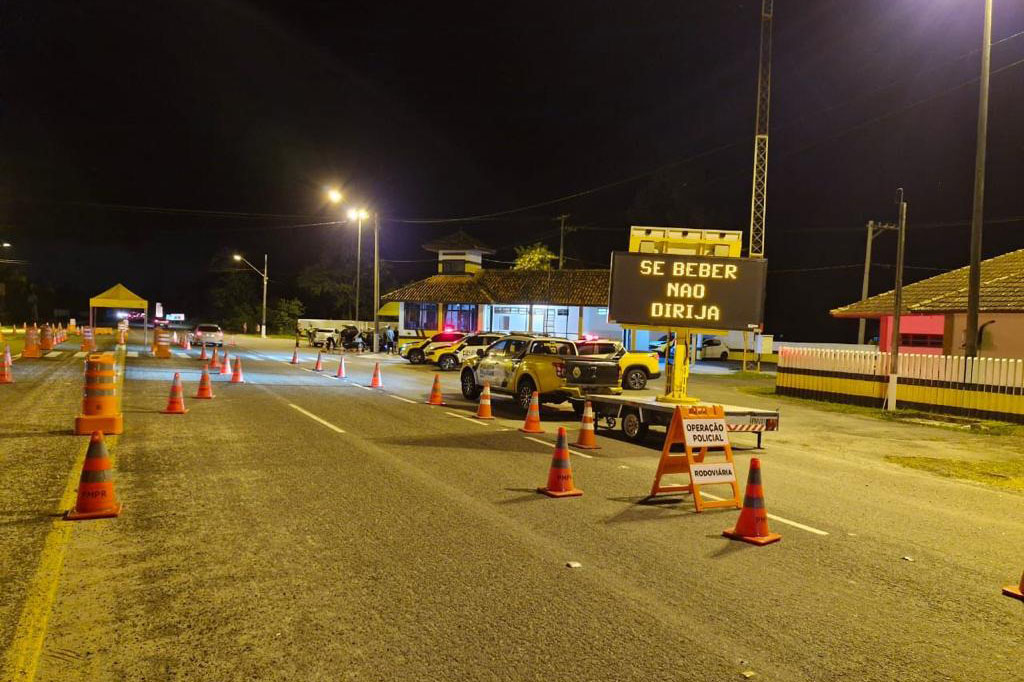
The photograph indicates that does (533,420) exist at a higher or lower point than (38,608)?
higher

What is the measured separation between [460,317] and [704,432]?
42.8 meters

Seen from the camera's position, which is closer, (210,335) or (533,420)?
(533,420)

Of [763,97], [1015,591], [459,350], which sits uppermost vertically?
[763,97]

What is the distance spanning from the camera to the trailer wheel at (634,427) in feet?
40.2

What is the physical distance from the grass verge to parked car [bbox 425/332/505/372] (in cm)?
1704

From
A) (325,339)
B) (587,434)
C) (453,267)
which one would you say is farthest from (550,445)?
(453,267)

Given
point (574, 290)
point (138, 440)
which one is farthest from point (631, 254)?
point (574, 290)

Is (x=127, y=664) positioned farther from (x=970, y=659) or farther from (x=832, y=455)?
(x=832, y=455)

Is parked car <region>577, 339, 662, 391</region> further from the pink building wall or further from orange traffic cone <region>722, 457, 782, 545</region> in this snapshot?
orange traffic cone <region>722, 457, 782, 545</region>

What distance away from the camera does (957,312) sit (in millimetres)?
23734

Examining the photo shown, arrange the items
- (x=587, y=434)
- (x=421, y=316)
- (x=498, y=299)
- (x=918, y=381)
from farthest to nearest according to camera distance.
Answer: (x=421, y=316), (x=498, y=299), (x=918, y=381), (x=587, y=434)

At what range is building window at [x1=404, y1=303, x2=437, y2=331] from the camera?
51.6 meters

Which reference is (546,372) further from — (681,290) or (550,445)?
(681,290)

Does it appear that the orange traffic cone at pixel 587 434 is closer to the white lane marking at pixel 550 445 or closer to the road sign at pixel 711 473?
the white lane marking at pixel 550 445
